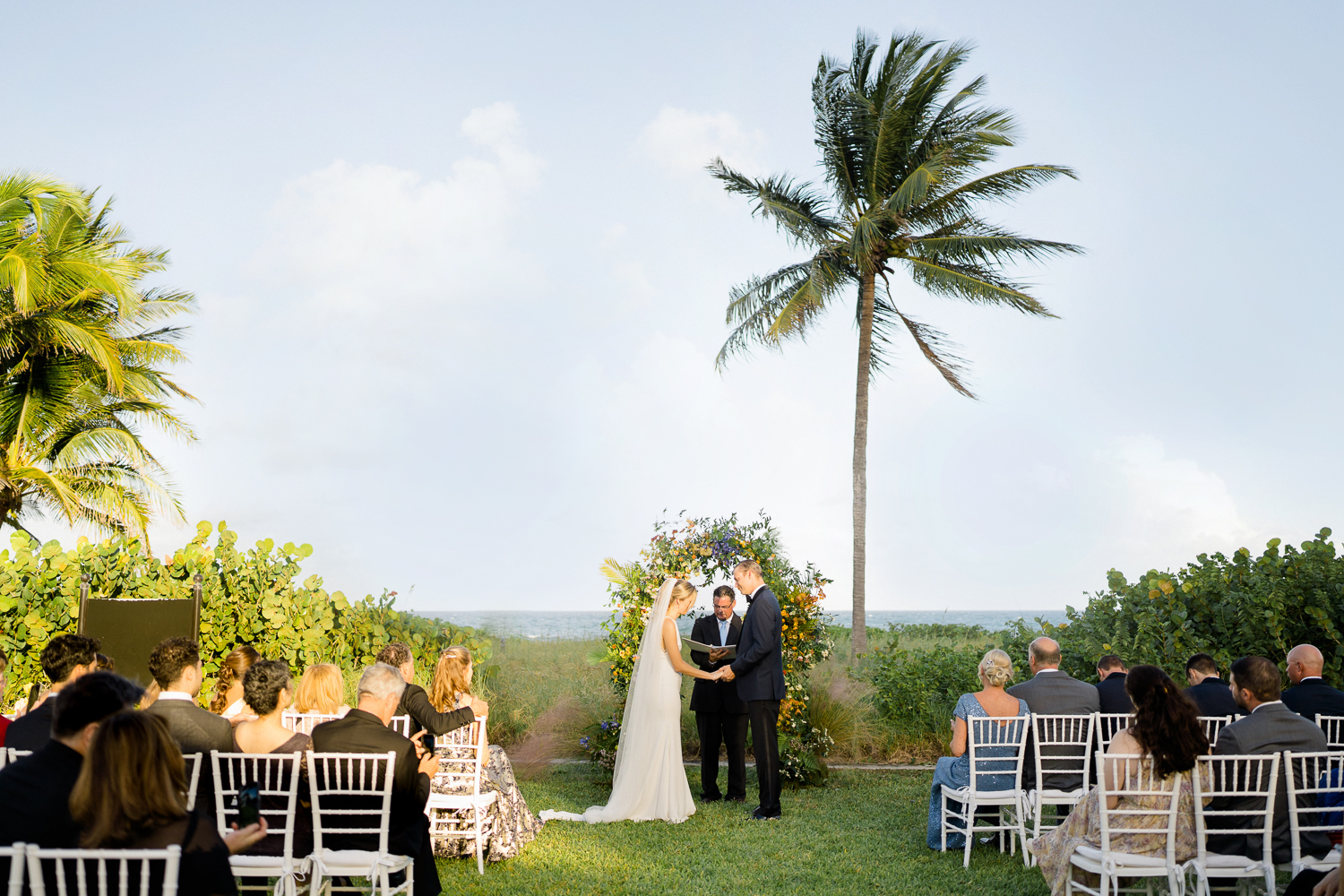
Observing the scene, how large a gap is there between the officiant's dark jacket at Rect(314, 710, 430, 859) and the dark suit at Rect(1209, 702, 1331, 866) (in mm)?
4038

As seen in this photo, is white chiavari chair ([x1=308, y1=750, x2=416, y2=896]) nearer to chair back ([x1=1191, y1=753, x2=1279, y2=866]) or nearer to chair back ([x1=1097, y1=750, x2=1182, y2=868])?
chair back ([x1=1097, y1=750, x2=1182, y2=868])

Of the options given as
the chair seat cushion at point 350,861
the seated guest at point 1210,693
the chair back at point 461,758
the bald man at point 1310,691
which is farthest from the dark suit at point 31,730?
the bald man at point 1310,691

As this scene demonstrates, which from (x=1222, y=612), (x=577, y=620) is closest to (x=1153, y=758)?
(x=1222, y=612)

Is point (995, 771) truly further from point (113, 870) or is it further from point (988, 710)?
point (113, 870)

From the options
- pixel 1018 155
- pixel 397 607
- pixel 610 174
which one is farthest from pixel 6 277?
pixel 1018 155

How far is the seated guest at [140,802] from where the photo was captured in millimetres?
2564

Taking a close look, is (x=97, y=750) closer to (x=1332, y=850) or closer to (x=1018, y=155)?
(x=1332, y=850)

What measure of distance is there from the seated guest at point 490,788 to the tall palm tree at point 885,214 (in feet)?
37.1

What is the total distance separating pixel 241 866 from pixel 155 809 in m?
1.89

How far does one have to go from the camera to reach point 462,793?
6312 millimetres

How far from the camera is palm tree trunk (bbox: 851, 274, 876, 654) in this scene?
57.0 ft

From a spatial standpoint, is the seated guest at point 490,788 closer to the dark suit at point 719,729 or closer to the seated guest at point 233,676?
the seated guest at point 233,676

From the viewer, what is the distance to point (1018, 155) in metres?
17.8

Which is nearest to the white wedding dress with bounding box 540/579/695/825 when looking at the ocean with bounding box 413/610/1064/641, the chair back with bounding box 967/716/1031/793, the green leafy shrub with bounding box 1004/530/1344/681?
the ocean with bounding box 413/610/1064/641
